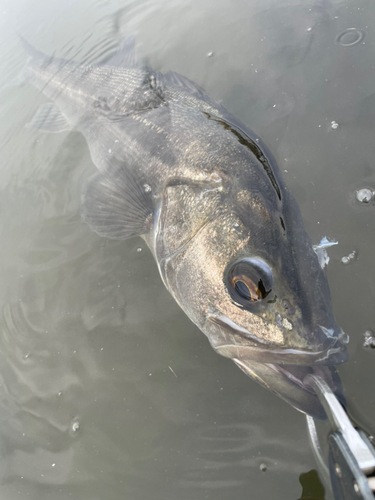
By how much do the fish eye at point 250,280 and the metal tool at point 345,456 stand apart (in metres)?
0.46

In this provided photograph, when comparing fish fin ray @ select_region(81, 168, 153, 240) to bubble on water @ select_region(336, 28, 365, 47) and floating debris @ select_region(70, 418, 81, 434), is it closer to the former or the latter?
floating debris @ select_region(70, 418, 81, 434)

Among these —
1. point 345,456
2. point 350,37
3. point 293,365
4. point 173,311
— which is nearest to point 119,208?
point 173,311

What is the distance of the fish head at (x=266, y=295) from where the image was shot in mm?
1472

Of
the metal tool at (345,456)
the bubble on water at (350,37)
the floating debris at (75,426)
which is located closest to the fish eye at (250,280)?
the metal tool at (345,456)

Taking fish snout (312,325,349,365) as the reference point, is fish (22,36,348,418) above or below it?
above

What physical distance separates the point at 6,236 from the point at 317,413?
3558 millimetres

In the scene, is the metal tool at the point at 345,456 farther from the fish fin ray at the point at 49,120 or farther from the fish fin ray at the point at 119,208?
the fish fin ray at the point at 49,120

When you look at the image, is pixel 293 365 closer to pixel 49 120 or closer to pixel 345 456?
pixel 345 456

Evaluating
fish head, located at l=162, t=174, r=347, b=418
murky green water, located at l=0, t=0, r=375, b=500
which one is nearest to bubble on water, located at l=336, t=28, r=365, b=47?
murky green water, located at l=0, t=0, r=375, b=500

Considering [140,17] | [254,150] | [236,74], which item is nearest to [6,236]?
[254,150]

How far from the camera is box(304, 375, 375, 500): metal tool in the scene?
1.16 metres

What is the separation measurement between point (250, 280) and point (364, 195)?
5.00ft

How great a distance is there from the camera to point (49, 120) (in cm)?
422

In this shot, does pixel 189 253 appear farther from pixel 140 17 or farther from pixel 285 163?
pixel 140 17
